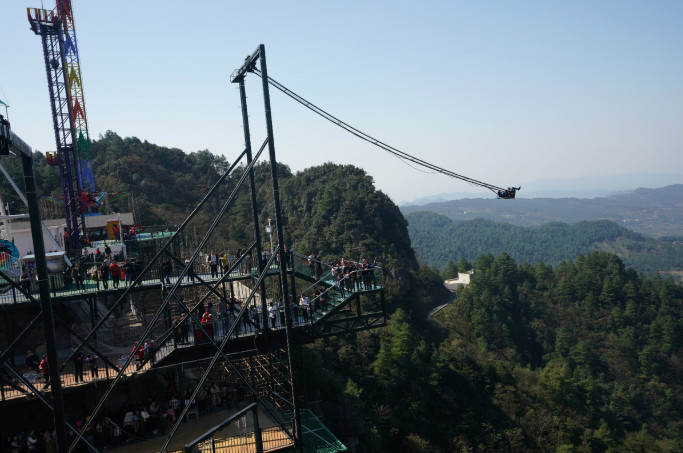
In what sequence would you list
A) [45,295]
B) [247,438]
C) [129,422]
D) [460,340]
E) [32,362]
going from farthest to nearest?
[460,340] → [32,362] → [129,422] → [247,438] → [45,295]

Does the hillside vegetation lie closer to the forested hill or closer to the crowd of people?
the forested hill

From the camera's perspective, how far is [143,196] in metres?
78.9

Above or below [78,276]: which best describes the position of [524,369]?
below

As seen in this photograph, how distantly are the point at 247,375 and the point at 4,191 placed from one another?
48995 millimetres

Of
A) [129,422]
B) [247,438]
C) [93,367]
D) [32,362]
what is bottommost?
[247,438]

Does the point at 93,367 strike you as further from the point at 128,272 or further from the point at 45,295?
the point at 45,295

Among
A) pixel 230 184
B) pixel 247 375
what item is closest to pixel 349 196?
pixel 230 184

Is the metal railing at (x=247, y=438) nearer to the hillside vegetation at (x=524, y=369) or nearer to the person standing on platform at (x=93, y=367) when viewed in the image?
the person standing on platform at (x=93, y=367)

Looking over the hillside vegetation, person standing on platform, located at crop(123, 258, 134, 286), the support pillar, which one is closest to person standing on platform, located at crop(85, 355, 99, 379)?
person standing on platform, located at crop(123, 258, 134, 286)

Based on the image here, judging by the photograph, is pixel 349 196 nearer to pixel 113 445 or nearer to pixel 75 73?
pixel 75 73

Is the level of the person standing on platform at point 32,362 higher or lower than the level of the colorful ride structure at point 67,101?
lower

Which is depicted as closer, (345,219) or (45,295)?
(45,295)

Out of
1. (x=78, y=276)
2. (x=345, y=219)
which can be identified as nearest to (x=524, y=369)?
(x=345, y=219)

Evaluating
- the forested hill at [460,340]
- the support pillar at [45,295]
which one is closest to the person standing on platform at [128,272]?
the support pillar at [45,295]
